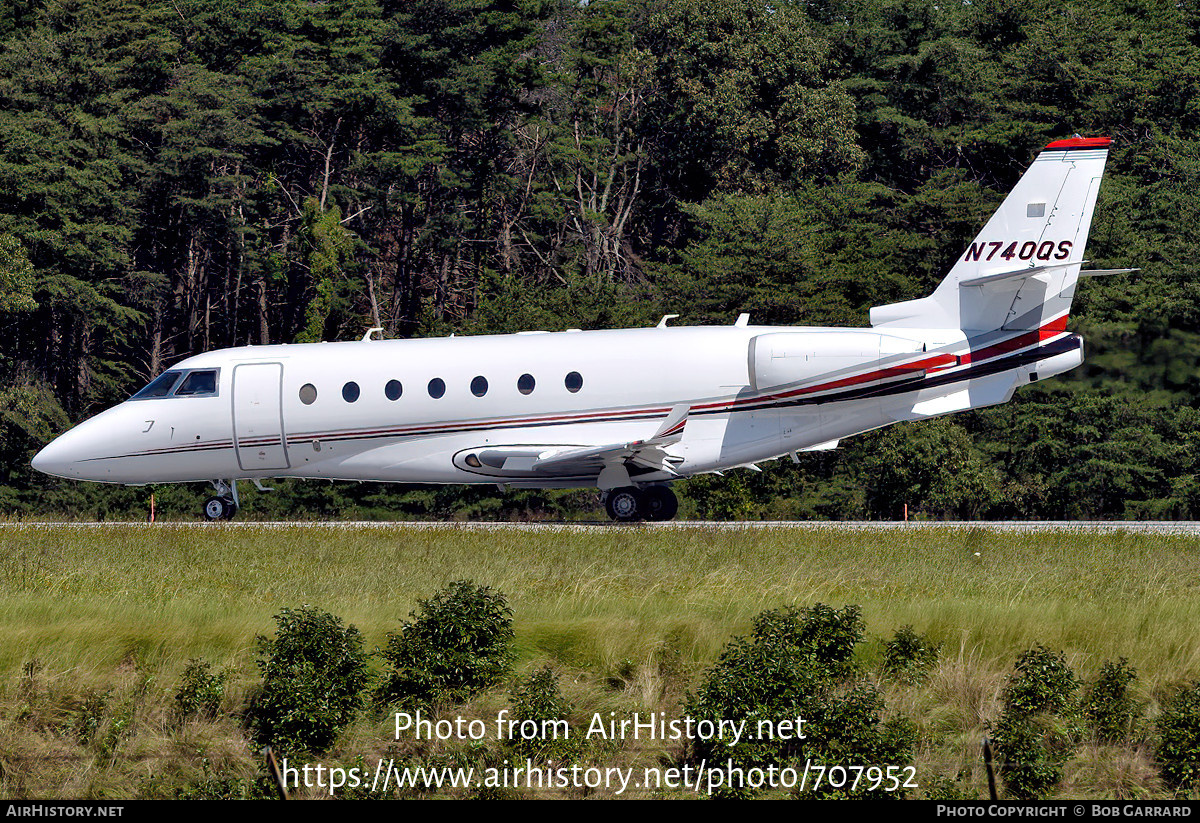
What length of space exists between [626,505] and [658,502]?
23.4 inches

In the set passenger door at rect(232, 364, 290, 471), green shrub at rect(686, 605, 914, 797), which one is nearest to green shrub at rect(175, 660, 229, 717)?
green shrub at rect(686, 605, 914, 797)

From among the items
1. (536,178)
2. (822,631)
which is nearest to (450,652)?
(822,631)

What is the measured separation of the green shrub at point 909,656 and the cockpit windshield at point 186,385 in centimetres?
1524

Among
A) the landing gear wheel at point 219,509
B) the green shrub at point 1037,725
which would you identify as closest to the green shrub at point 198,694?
the green shrub at point 1037,725

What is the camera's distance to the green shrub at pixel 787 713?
15094 millimetres

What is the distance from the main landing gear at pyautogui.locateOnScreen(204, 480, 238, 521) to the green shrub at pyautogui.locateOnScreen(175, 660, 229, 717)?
12694 millimetres

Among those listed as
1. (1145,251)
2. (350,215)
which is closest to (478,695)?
(1145,251)

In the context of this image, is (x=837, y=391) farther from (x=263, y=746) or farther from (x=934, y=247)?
(x=934, y=247)

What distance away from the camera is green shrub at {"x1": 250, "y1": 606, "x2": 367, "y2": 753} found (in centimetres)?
1559

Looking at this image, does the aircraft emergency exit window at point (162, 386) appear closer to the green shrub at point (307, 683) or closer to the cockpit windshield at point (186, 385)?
the cockpit windshield at point (186, 385)

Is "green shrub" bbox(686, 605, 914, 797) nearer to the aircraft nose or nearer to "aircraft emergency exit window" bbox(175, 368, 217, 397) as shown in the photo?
"aircraft emergency exit window" bbox(175, 368, 217, 397)

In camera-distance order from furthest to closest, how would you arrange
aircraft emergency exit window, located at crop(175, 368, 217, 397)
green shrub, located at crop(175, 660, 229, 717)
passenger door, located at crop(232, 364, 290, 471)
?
aircraft emergency exit window, located at crop(175, 368, 217, 397), passenger door, located at crop(232, 364, 290, 471), green shrub, located at crop(175, 660, 229, 717)

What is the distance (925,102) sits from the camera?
6075 cm
